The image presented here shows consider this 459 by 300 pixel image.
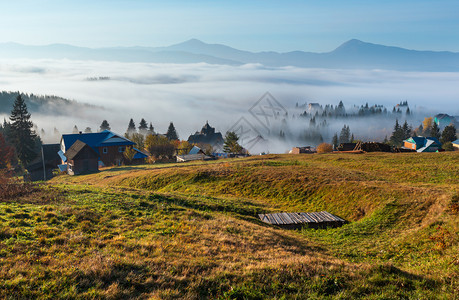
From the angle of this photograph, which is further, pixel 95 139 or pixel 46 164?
pixel 46 164

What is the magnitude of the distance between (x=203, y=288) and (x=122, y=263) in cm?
305

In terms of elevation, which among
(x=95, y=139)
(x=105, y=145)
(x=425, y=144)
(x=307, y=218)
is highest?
(x=95, y=139)

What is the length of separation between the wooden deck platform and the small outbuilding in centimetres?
5575

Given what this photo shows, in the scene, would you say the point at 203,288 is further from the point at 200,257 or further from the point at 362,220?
the point at 362,220

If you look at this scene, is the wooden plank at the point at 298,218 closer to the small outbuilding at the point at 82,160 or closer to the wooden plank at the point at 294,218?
the wooden plank at the point at 294,218

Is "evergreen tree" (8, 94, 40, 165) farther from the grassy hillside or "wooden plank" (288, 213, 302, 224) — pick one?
"wooden plank" (288, 213, 302, 224)

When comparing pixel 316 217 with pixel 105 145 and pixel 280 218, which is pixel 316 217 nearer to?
pixel 280 218

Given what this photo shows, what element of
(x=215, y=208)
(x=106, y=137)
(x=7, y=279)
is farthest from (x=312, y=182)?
(x=106, y=137)

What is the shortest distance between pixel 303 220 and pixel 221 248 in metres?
9.89

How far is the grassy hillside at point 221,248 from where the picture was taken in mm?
8509

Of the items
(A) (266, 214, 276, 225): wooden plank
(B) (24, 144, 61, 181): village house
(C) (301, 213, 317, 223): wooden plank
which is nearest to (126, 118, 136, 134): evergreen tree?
(B) (24, 144, 61, 181): village house

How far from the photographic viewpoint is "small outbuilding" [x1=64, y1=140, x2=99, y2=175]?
6369 cm

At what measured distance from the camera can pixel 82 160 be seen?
64.4 metres

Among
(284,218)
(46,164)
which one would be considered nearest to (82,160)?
(46,164)
